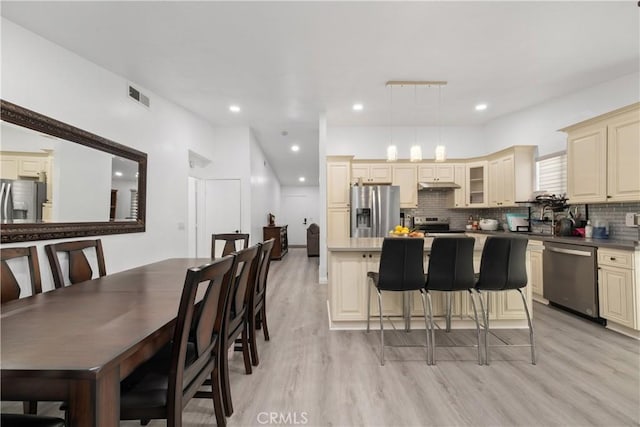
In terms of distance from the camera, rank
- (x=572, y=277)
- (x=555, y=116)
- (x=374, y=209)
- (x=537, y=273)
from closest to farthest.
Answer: (x=572, y=277) → (x=537, y=273) → (x=555, y=116) → (x=374, y=209)

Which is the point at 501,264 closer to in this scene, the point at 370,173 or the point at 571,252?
the point at 571,252

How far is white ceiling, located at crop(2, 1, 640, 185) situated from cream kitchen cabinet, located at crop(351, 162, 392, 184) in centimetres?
126

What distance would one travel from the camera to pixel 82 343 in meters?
0.99

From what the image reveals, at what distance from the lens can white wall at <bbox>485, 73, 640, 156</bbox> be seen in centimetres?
341

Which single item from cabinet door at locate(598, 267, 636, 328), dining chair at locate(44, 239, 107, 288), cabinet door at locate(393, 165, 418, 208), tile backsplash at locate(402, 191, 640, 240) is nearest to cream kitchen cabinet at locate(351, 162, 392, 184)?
cabinet door at locate(393, 165, 418, 208)

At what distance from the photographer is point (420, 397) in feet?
6.06

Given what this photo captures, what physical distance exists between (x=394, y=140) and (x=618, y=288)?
3.87 meters

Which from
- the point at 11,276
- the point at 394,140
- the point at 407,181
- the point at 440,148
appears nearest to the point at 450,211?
the point at 407,181

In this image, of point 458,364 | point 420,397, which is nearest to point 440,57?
point 458,364

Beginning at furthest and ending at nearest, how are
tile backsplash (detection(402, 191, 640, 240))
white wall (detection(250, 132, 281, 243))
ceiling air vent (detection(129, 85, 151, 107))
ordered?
white wall (detection(250, 132, 281, 243)) < tile backsplash (detection(402, 191, 640, 240)) < ceiling air vent (detection(129, 85, 151, 107))

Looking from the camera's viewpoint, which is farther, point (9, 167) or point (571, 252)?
point (571, 252)

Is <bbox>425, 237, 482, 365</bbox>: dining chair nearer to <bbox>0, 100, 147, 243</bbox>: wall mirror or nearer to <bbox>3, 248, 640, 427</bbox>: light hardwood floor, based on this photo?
<bbox>3, 248, 640, 427</bbox>: light hardwood floor

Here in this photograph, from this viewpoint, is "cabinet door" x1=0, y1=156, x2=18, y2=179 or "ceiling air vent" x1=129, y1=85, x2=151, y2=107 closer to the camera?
"cabinet door" x1=0, y1=156, x2=18, y2=179

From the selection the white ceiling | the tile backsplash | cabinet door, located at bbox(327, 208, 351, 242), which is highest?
the white ceiling
